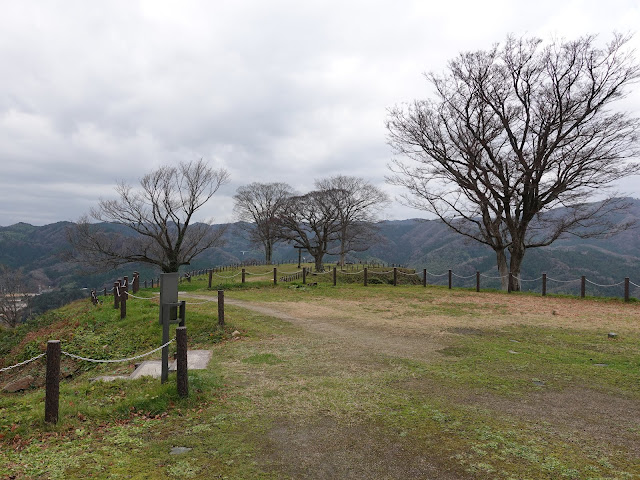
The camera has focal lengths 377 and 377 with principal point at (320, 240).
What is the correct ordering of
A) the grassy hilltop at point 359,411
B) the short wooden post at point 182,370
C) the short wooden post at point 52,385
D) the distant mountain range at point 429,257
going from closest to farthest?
the grassy hilltop at point 359,411 < the short wooden post at point 52,385 < the short wooden post at point 182,370 < the distant mountain range at point 429,257

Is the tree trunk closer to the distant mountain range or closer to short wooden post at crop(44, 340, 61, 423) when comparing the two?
short wooden post at crop(44, 340, 61, 423)

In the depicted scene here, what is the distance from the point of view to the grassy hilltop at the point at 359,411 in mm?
3826

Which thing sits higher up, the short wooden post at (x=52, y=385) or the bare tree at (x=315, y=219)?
the bare tree at (x=315, y=219)

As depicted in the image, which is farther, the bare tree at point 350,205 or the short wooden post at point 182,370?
the bare tree at point 350,205

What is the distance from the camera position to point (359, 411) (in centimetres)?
518

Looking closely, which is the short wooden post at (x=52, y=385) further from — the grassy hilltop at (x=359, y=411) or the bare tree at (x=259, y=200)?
the bare tree at (x=259, y=200)

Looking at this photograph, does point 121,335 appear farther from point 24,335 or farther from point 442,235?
point 442,235

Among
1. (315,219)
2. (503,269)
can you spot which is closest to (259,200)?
(315,219)

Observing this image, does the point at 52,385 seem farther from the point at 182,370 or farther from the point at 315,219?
the point at 315,219

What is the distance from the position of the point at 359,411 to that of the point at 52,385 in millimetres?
4140

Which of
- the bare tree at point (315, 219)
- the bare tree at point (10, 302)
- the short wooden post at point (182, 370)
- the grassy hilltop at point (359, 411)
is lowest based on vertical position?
the bare tree at point (10, 302)

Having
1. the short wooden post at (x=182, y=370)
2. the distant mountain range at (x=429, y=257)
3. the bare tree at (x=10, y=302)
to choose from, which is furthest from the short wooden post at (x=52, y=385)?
the distant mountain range at (x=429, y=257)

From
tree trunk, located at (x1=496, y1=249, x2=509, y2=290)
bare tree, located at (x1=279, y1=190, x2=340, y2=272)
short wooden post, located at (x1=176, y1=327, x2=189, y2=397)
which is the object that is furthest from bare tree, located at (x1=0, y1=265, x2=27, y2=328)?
tree trunk, located at (x1=496, y1=249, x2=509, y2=290)

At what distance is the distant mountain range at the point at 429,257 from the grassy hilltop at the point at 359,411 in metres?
45.5
